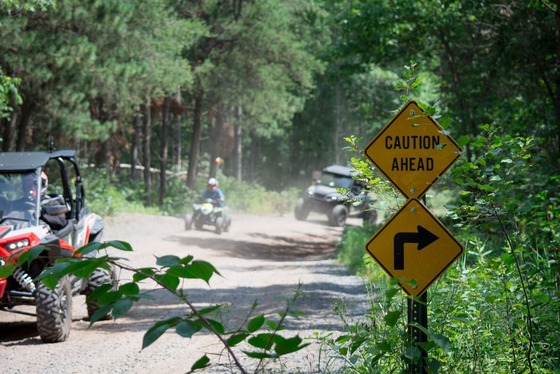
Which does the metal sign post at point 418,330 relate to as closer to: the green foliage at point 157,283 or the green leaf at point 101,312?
the green foliage at point 157,283

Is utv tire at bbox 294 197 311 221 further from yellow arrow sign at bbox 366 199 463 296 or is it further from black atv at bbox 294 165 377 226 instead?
yellow arrow sign at bbox 366 199 463 296

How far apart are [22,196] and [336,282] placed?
7673 millimetres

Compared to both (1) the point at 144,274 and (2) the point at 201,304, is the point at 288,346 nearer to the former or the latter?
(1) the point at 144,274

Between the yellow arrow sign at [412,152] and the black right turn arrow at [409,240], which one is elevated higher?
the yellow arrow sign at [412,152]

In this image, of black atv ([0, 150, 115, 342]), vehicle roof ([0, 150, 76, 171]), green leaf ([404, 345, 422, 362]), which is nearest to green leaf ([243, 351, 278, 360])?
green leaf ([404, 345, 422, 362])

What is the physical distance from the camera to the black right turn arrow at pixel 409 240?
637 centimetres

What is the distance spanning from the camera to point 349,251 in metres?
21.9

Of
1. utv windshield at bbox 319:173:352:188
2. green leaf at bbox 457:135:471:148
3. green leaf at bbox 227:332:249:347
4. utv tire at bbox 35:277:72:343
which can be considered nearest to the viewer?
green leaf at bbox 227:332:249:347

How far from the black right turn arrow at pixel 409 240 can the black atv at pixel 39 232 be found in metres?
4.08

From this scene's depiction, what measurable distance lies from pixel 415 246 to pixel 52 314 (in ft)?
16.4

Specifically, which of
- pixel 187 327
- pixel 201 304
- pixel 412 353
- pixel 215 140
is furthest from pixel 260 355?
pixel 215 140

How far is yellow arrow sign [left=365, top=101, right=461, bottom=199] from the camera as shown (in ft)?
21.5

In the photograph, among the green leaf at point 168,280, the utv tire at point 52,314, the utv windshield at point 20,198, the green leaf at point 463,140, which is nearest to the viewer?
the green leaf at point 168,280

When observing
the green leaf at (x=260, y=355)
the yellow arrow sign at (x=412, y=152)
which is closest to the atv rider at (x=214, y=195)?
the yellow arrow sign at (x=412, y=152)
